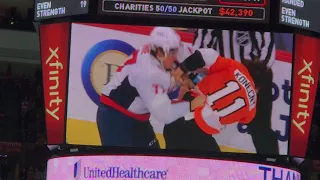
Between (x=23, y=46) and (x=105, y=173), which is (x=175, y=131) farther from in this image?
(x=23, y=46)

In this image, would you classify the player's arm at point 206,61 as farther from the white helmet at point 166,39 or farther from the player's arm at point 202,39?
the white helmet at point 166,39

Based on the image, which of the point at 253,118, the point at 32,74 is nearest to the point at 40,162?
the point at 32,74

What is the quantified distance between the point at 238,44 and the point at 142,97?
1.66m

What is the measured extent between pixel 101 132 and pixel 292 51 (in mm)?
3157

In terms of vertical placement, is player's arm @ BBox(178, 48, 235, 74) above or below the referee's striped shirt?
below

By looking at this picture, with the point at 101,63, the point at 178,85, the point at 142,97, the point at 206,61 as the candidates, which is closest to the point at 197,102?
the point at 178,85

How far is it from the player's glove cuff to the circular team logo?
2.72 ft

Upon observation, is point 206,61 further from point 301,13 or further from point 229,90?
point 301,13

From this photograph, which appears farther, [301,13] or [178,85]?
[301,13]

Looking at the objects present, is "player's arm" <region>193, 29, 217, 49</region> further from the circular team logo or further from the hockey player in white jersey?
the circular team logo

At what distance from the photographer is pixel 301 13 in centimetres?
1029

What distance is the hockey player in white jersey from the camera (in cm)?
1001

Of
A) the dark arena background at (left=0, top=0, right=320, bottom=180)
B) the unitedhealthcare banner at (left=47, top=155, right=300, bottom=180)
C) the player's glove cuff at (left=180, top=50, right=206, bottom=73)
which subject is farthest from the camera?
the player's glove cuff at (left=180, top=50, right=206, bottom=73)

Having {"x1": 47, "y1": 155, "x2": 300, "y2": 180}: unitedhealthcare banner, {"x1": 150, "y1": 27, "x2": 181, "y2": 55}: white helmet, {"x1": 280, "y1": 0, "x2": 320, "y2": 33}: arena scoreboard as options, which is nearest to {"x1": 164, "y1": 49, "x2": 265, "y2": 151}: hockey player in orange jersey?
{"x1": 150, "y1": 27, "x2": 181, "y2": 55}: white helmet
